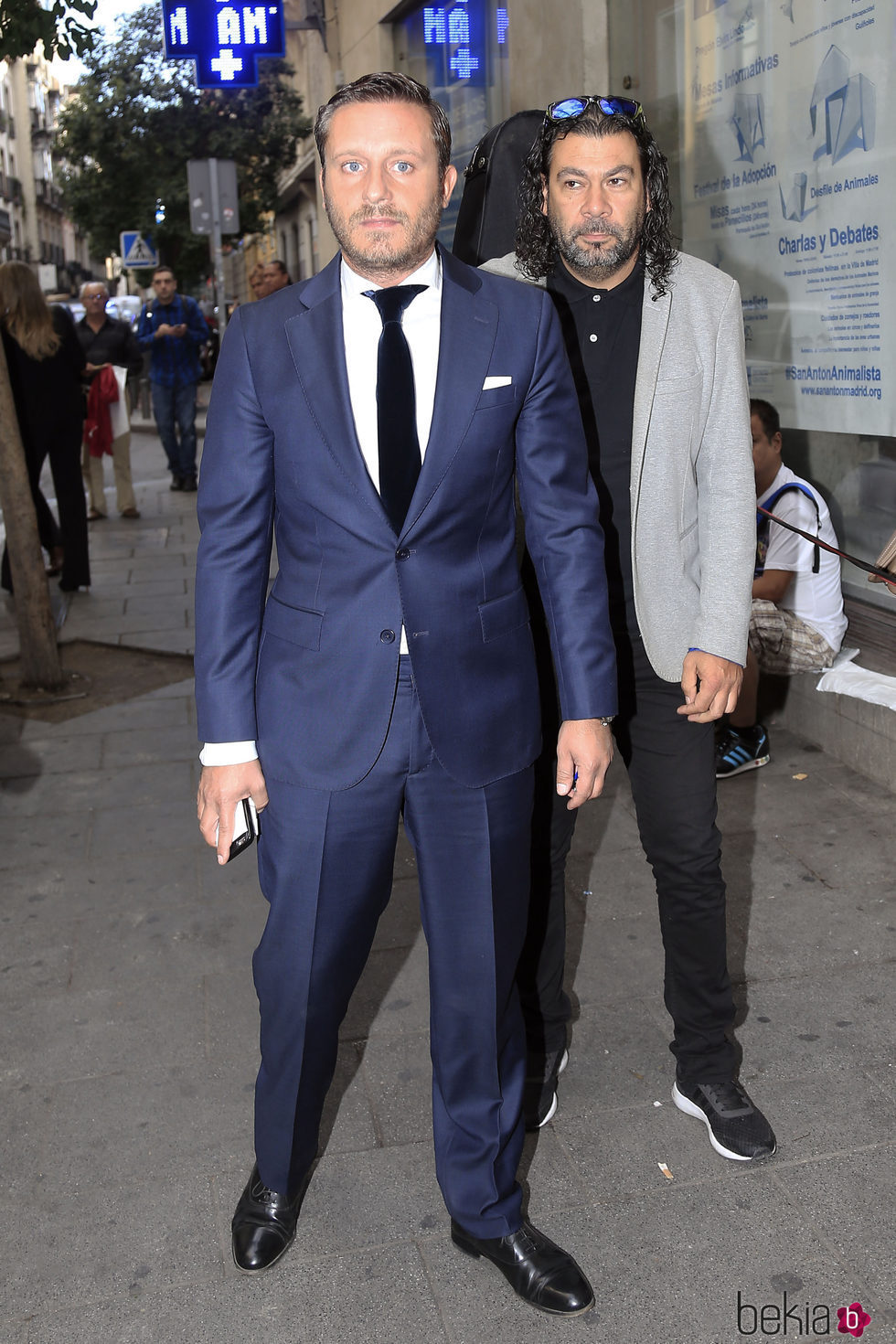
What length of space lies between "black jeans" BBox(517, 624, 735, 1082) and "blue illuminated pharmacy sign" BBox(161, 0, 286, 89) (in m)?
11.1

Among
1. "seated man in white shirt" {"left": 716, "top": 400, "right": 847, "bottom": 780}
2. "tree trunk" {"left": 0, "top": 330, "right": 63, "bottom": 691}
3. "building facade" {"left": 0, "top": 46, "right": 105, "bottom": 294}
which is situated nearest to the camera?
"seated man in white shirt" {"left": 716, "top": 400, "right": 847, "bottom": 780}

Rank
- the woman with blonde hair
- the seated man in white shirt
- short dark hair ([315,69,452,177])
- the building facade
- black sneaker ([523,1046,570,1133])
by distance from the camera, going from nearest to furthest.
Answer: short dark hair ([315,69,452,177]) → black sneaker ([523,1046,570,1133]) → the seated man in white shirt → the woman with blonde hair → the building facade

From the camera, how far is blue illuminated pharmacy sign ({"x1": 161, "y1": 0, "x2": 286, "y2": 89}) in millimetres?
12078

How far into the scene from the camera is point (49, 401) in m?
8.99

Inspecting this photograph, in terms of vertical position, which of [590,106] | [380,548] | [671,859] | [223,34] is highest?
[223,34]

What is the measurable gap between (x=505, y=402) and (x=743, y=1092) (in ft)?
5.50

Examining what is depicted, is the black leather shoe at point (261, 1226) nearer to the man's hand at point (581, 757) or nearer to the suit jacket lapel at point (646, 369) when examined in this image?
the man's hand at point (581, 757)

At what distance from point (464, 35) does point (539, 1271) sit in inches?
394

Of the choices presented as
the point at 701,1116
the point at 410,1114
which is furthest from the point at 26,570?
the point at 701,1116

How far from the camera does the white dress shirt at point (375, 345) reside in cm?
223

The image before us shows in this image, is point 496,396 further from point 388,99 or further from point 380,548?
point 388,99

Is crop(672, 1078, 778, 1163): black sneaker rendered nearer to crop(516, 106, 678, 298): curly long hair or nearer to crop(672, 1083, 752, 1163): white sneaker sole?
crop(672, 1083, 752, 1163): white sneaker sole

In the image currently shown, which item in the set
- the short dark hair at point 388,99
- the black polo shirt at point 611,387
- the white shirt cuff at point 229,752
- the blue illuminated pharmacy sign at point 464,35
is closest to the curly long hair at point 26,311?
the blue illuminated pharmacy sign at point 464,35

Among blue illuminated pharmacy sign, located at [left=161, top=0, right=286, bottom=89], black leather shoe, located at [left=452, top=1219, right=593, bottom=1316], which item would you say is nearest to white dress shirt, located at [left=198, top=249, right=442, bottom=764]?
black leather shoe, located at [left=452, top=1219, right=593, bottom=1316]
